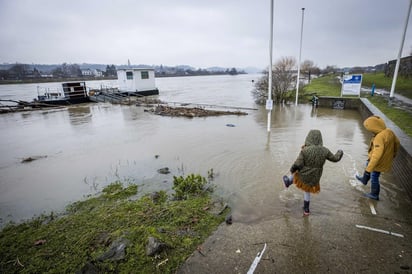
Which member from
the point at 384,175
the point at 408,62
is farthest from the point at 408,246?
the point at 408,62

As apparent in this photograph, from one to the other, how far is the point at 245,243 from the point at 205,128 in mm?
9544

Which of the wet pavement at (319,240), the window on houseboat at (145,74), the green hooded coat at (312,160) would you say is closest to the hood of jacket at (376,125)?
the green hooded coat at (312,160)

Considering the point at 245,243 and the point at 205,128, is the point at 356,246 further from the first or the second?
the point at 205,128

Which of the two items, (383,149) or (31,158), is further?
(31,158)

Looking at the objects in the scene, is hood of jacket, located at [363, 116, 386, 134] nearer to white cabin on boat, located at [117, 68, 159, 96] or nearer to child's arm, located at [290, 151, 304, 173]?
child's arm, located at [290, 151, 304, 173]

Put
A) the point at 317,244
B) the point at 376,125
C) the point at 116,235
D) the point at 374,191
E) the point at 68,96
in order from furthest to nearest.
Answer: the point at 68,96
the point at 374,191
the point at 376,125
the point at 116,235
the point at 317,244

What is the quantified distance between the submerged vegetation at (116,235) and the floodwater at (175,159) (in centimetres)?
66

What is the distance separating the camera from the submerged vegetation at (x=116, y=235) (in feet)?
10.3

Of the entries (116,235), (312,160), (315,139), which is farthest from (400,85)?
(116,235)

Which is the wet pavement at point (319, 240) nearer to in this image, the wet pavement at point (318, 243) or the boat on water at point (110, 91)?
the wet pavement at point (318, 243)

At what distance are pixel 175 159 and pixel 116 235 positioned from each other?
4354 mm

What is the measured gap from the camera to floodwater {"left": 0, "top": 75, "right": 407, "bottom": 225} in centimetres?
512

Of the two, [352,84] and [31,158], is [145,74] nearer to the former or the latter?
[352,84]

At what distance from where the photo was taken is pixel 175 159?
26.1ft
